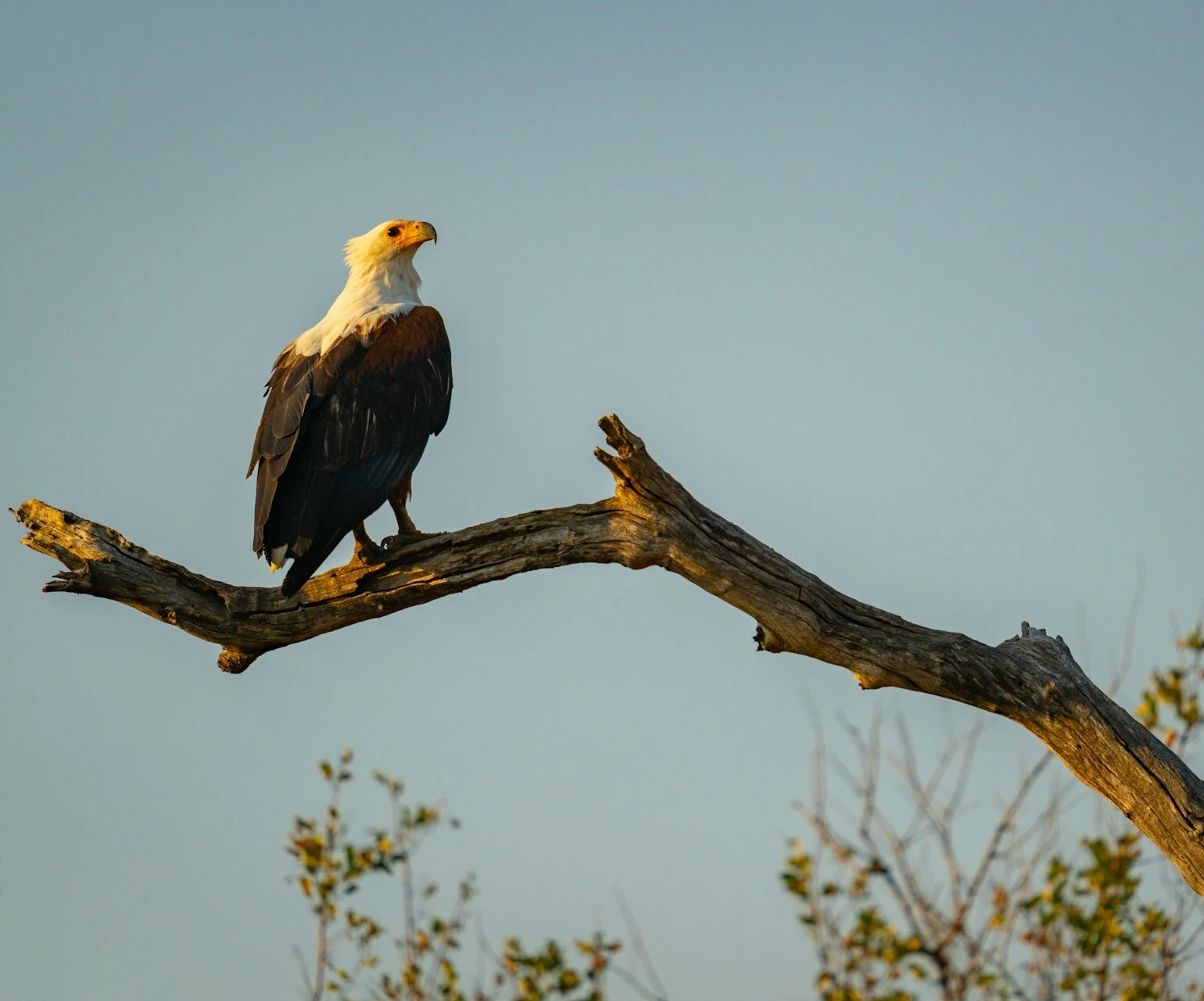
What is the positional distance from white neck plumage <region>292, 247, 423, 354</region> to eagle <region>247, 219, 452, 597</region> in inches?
0.5

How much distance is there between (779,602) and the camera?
4719 mm

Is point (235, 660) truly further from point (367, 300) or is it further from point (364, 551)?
point (367, 300)

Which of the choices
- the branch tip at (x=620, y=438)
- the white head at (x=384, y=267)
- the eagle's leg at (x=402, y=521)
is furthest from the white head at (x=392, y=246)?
the branch tip at (x=620, y=438)

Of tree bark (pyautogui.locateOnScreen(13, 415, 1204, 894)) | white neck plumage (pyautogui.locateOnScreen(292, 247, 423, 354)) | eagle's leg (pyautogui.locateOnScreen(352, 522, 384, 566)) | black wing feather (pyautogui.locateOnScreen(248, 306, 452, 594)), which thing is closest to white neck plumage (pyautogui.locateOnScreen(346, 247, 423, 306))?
white neck plumage (pyautogui.locateOnScreen(292, 247, 423, 354))

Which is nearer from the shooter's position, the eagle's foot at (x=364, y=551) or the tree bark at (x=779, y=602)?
the tree bark at (x=779, y=602)

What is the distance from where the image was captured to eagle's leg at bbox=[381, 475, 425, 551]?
534 centimetres

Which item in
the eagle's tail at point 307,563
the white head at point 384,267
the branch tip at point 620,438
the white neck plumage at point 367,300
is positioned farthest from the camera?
the white head at point 384,267

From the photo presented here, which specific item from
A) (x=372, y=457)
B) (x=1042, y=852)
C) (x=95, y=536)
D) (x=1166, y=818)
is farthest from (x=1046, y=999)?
(x=95, y=536)

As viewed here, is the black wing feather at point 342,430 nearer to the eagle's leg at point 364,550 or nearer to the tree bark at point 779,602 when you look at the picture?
the eagle's leg at point 364,550

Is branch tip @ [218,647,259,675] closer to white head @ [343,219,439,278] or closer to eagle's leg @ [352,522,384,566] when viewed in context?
eagle's leg @ [352,522,384,566]

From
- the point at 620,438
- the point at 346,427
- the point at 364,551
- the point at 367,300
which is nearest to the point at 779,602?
the point at 620,438

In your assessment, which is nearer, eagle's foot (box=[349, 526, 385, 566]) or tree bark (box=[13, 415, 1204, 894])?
tree bark (box=[13, 415, 1204, 894])

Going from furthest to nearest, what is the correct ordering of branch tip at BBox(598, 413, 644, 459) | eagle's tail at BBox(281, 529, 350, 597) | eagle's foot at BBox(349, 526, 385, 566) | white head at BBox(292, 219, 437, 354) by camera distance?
1. white head at BBox(292, 219, 437, 354)
2. eagle's foot at BBox(349, 526, 385, 566)
3. eagle's tail at BBox(281, 529, 350, 597)
4. branch tip at BBox(598, 413, 644, 459)

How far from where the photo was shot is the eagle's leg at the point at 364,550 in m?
5.19
